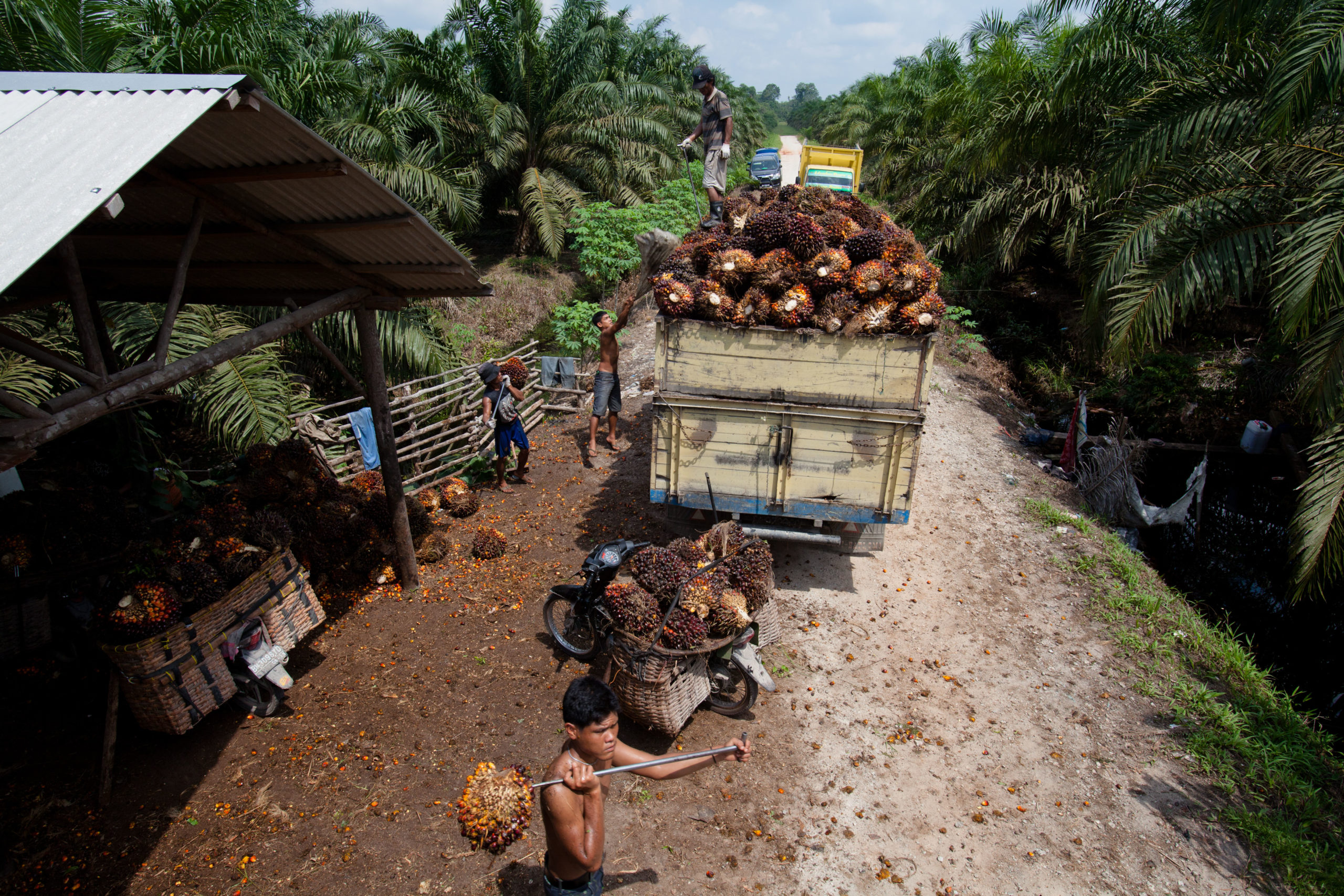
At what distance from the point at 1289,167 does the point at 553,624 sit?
896cm

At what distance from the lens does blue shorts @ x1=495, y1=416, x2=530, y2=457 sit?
8.37 meters

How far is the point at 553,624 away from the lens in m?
5.77

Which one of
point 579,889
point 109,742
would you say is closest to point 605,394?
point 109,742

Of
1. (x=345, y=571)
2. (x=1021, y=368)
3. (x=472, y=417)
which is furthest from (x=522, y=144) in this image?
(x=345, y=571)

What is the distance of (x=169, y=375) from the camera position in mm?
3855

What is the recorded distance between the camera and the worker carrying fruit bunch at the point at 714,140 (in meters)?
8.58

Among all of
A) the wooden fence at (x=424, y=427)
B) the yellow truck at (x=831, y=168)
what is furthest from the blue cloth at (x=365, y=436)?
the yellow truck at (x=831, y=168)

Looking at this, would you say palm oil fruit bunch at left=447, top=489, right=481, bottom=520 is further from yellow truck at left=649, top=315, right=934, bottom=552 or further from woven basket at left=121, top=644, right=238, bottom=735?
woven basket at left=121, top=644, right=238, bottom=735

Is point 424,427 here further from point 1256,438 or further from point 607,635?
point 1256,438

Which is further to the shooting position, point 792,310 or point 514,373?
point 514,373

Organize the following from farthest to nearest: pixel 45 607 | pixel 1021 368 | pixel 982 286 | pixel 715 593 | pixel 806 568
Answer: pixel 982 286, pixel 1021 368, pixel 806 568, pixel 45 607, pixel 715 593

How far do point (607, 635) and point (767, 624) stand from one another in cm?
122

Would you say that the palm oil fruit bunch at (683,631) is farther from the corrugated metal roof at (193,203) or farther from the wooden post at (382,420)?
the corrugated metal roof at (193,203)

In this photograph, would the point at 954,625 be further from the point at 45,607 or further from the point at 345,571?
the point at 45,607
